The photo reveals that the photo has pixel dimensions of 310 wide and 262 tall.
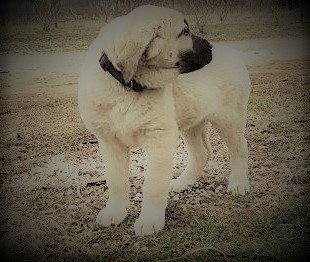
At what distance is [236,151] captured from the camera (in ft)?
6.77

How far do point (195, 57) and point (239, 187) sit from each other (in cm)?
68

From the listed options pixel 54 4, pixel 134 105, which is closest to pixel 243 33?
pixel 134 105

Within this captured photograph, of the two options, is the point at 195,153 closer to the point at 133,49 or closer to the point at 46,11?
the point at 133,49

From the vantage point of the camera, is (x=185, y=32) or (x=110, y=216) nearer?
(x=185, y=32)

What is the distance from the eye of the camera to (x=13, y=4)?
1714mm

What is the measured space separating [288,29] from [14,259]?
1.35m

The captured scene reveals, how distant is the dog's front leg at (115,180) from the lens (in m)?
1.79

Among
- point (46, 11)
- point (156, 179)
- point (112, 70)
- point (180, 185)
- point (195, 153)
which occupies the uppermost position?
point (46, 11)

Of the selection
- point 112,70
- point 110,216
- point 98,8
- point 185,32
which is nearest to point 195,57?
point 185,32

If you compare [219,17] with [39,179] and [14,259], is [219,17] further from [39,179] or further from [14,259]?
[14,259]

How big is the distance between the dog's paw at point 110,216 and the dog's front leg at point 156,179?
0.29 feet

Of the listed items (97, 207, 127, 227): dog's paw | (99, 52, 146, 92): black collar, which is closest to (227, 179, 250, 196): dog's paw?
(97, 207, 127, 227): dog's paw

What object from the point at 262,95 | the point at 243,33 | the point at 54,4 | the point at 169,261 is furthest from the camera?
the point at 262,95

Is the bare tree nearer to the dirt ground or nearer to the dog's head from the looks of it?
the dirt ground
